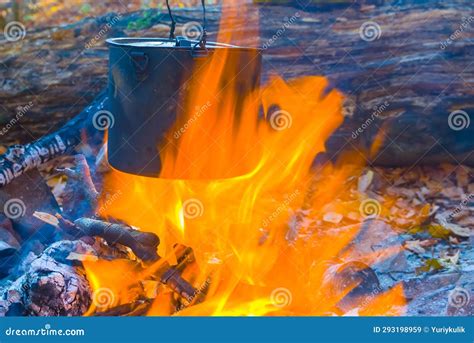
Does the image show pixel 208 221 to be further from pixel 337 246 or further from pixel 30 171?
pixel 30 171

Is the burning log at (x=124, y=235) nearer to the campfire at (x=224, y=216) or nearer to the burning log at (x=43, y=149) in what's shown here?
the campfire at (x=224, y=216)

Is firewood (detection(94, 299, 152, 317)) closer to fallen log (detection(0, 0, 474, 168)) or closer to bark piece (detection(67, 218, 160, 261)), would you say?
bark piece (detection(67, 218, 160, 261))

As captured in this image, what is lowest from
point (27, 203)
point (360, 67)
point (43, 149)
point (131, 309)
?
point (131, 309)

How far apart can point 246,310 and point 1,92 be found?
3.26m

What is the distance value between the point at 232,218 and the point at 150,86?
1066 mm

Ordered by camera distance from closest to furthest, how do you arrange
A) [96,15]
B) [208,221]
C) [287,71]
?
[208,221] < [287,71] < [96,15]

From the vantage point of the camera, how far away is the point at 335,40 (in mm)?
5242

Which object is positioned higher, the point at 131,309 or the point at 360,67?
the point at 360,67

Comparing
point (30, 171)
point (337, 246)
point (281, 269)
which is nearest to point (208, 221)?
point (281, 269)

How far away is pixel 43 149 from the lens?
437cm

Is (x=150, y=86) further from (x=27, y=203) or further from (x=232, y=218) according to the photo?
(x=27, y=203)

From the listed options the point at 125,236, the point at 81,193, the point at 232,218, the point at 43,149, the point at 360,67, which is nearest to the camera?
the point at 125,236
